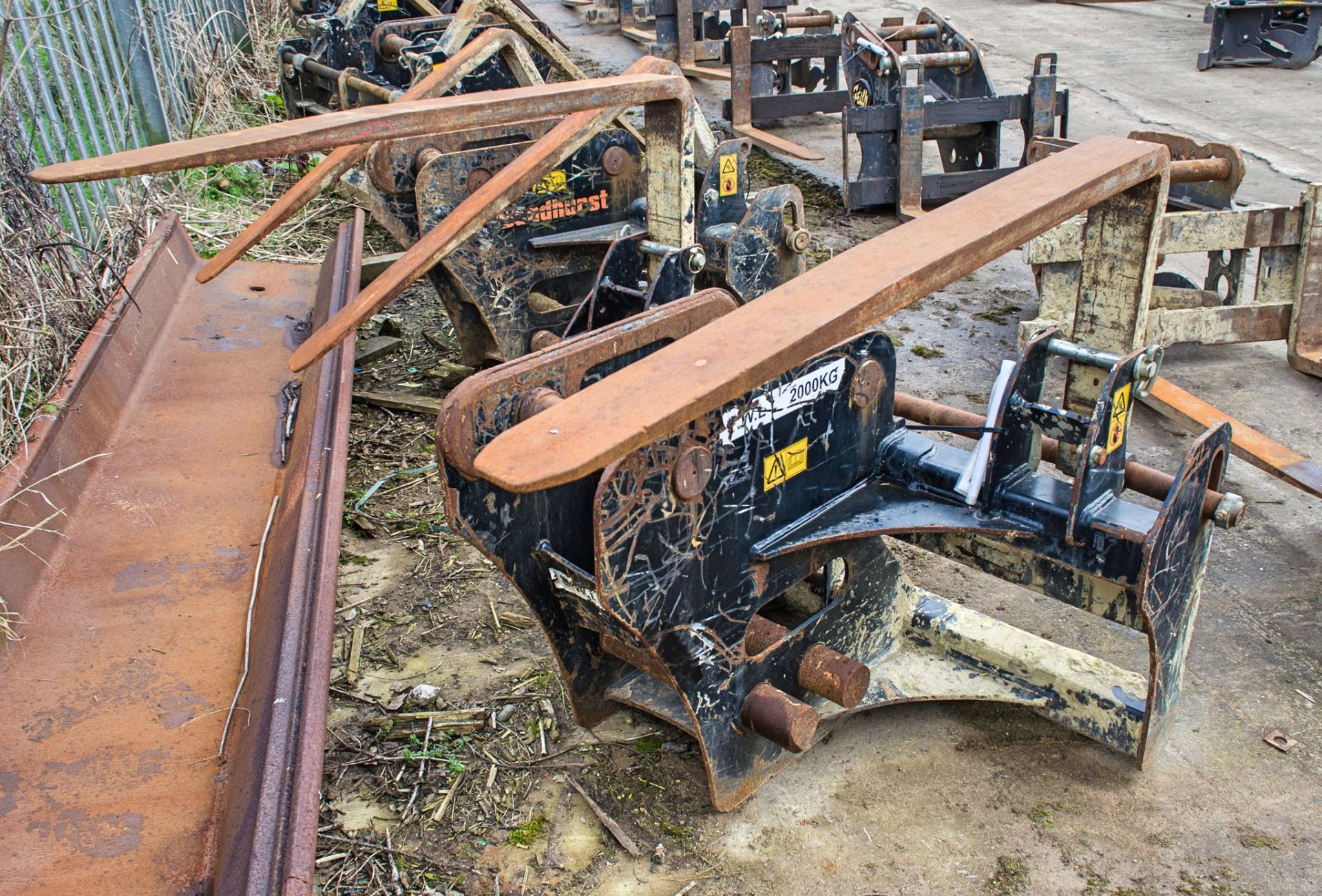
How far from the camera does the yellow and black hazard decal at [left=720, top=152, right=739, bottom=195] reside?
452 centimetres

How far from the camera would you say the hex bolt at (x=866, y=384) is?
101 inches

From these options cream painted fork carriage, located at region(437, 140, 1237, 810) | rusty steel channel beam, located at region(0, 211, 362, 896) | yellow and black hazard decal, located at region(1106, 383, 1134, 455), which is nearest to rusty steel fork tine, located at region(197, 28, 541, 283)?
Answer: rusty steel channel beam, located at region(0, 211, 362, 896)

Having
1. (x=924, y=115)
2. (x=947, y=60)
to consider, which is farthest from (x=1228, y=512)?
(x=947, y=60)

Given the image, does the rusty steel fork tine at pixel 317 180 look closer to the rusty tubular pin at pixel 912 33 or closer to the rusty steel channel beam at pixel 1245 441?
the rusty steel channel beam at pixel 1245 441

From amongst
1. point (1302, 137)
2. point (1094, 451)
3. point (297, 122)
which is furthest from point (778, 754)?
point (1302, 137)

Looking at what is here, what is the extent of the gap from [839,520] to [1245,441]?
2.10m

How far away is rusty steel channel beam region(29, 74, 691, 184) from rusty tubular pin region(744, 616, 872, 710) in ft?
5.40

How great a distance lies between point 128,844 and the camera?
7.25ft

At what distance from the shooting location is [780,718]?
2531 millimetres

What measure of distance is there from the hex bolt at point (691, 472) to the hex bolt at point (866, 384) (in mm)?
454

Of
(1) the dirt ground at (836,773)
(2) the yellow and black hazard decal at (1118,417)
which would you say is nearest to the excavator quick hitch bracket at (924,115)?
(1) the dirt ground at (836,773)

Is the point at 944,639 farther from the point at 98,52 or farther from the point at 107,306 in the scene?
the point at 98,52

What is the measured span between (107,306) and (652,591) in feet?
9.64

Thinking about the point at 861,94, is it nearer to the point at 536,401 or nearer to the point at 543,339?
the point at 543,339
